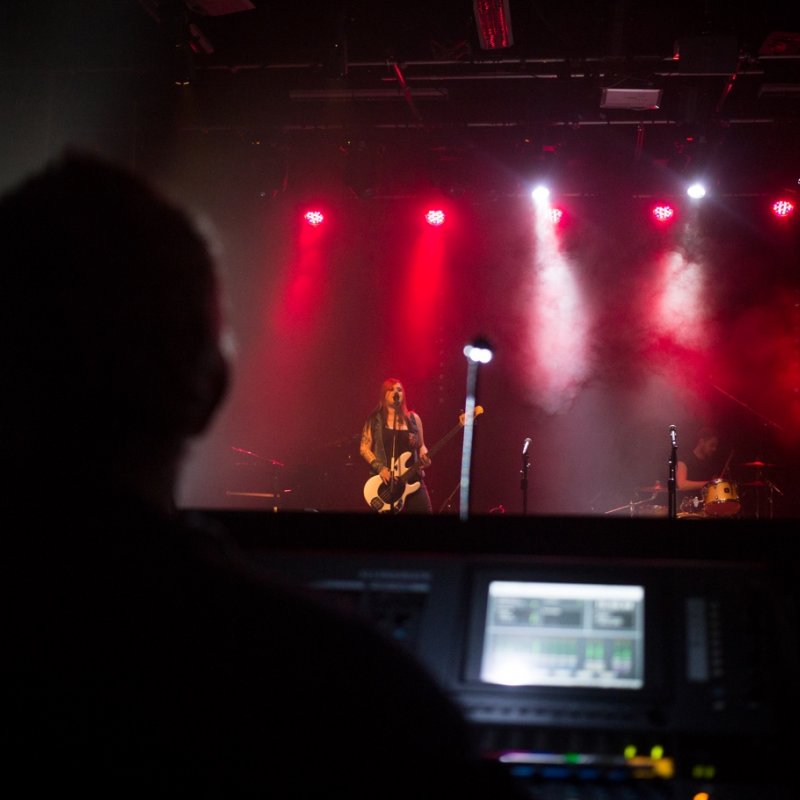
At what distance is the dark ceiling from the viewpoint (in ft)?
19.9

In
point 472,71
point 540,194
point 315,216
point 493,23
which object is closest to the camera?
point 493,23

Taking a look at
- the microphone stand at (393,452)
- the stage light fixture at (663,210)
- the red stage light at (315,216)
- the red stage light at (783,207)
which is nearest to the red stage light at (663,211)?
the stage light fixture at (663,210)

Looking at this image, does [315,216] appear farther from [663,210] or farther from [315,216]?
[663,210]

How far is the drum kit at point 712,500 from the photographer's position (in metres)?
7.21

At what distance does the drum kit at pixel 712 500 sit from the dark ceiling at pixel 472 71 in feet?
9.25

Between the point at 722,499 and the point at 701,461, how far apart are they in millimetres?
1143

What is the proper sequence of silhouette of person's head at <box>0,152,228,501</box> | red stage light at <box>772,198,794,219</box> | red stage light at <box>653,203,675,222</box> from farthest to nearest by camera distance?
red stage light at <box>653,203,675,222</box>, red stage light at <box>772,198,794,219</box>, silhouette of person's head at <box>0,152,228,501</box>

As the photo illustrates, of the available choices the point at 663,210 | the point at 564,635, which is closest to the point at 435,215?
the point at 663,210

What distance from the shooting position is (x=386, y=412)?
7.01 m

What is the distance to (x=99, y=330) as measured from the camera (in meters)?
0.78

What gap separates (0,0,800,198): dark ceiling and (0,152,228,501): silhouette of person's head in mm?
5349

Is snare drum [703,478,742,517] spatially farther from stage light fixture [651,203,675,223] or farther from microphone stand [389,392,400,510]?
stage light fixture [651,203,675,223]

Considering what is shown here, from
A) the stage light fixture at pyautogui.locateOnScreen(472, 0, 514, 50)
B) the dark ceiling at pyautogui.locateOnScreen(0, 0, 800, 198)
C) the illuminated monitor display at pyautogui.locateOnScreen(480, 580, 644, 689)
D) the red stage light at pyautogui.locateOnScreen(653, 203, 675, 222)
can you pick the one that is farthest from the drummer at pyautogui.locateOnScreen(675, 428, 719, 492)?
the illuminated monitor display at pyautogui.locateOnScreen(480, 580, 644, 689)

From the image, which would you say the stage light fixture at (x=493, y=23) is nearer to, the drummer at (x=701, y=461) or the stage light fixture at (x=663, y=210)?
the stage light fixture at (x=663, y=210)
